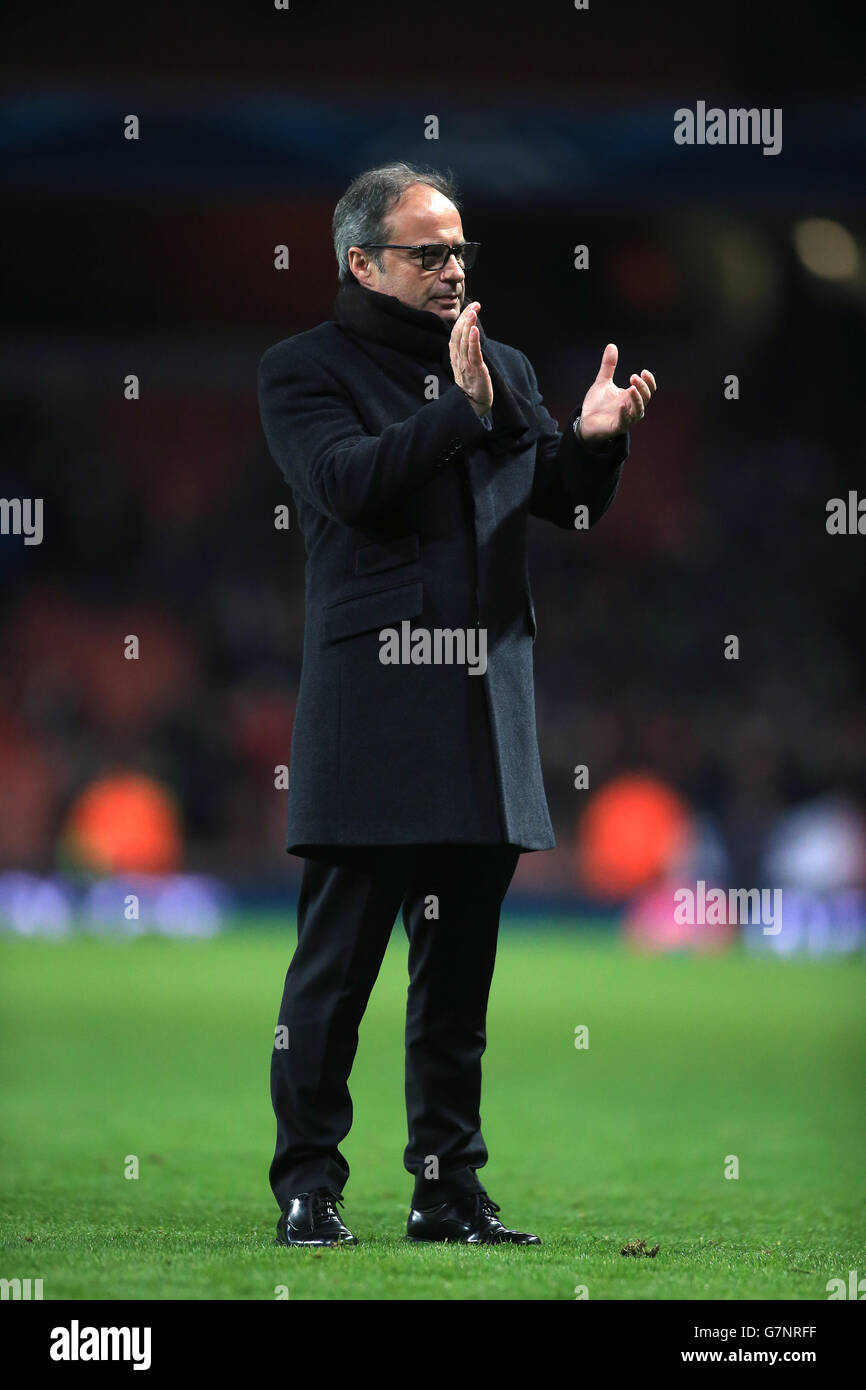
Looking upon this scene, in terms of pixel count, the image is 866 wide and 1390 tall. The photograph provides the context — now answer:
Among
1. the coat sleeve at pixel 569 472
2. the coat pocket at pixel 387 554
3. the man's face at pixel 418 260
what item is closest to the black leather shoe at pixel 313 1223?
the coat pocket at pixel 387 554

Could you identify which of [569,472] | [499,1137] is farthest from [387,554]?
[499,1137]

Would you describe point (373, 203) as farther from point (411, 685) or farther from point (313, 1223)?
point (313, 1223)

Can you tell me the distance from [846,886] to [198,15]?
11.2 m

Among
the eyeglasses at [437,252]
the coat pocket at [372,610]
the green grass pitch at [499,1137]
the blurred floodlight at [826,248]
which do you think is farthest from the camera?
the blurred floodlight at [826,248]

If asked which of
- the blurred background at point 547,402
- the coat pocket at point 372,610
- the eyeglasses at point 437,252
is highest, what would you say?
the blurred background at point 547,402

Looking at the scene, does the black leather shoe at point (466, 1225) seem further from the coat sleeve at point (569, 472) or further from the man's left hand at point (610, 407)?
the man's left hand at point (610, 407)

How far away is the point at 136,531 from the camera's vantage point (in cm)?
2305

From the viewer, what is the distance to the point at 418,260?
430 cm

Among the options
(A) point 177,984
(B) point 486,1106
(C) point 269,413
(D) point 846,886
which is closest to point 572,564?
(D) point 846,886

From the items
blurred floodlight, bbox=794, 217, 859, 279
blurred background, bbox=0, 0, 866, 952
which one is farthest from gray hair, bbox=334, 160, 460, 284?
blurred floodlight, bbox=794, 217, 859, 279

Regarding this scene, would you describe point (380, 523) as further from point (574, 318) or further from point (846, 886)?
point (574, 318)

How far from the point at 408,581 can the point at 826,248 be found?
19294mm

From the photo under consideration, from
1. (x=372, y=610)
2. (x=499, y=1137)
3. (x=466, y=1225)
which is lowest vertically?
(x=466, y=1225)

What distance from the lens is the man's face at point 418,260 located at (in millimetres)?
4289
